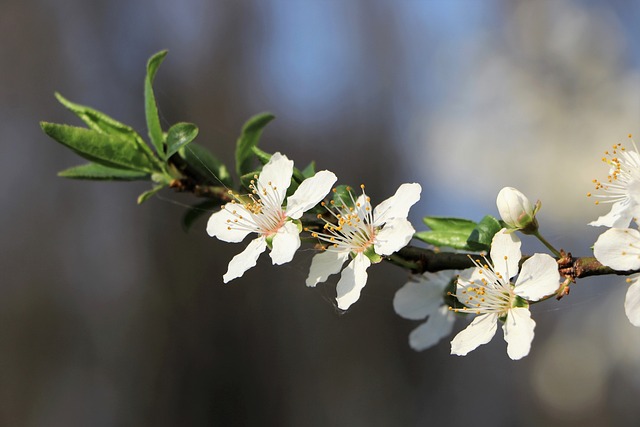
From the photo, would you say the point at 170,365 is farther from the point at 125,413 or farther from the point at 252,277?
the point at 252,277

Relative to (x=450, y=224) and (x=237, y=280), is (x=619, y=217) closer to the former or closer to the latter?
(x=450, y=224)

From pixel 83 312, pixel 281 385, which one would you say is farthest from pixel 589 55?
pixel 83 312

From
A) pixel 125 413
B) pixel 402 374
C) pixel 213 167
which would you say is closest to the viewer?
pixel 213 167

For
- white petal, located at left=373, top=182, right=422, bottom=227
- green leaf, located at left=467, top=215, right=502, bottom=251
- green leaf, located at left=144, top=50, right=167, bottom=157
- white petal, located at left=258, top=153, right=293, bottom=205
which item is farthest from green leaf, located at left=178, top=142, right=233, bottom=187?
green leaf, located at left=467, top=215, right=502, bottom=251

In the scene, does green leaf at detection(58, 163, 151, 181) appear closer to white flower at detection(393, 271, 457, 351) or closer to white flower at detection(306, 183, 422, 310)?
white flower at detection(306, 183, 422, 310)

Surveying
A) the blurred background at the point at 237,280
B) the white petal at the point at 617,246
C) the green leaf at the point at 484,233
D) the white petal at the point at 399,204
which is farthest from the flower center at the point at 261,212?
the blurred background at the point at 237,280
